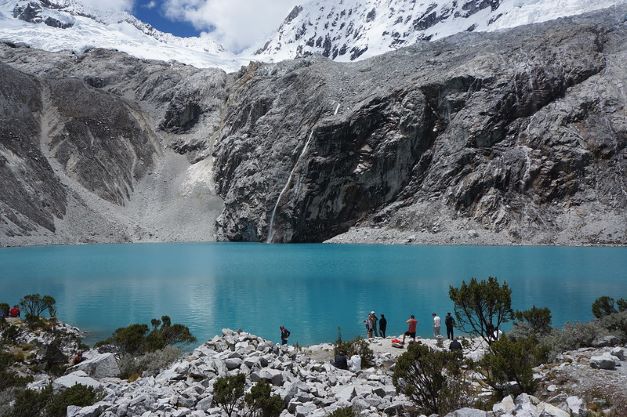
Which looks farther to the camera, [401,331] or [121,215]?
[121,215]

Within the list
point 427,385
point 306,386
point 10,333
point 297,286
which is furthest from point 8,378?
point 297,286

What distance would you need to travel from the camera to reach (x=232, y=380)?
10.1 meters

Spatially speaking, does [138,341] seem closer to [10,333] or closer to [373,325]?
[10,333]

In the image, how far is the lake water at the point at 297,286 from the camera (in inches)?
1030

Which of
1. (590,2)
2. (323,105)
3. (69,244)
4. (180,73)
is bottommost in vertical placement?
(69,244)

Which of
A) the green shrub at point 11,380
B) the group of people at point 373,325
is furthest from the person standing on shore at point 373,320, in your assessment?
the green shrub at point 11,380

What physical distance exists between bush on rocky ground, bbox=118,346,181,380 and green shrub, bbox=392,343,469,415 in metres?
7.97

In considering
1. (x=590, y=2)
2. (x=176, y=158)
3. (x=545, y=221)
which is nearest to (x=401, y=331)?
(x=545, y=221)

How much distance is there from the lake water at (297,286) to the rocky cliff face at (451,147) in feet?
64.0

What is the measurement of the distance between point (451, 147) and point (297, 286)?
57.5 m

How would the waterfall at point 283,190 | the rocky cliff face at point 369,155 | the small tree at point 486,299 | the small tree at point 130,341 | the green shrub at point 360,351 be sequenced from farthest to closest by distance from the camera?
the waterfall at point 283,190
the rocky cliff face at point 369,155
the small tree at point 130,341
the green shrub at point 360,351
the small tree at point 486,299

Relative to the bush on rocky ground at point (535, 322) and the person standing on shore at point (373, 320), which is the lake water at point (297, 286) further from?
the bush on rocky ground at point (535, 322)

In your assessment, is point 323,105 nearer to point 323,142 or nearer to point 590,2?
point 323,142

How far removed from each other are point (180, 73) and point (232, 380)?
150930 mm
